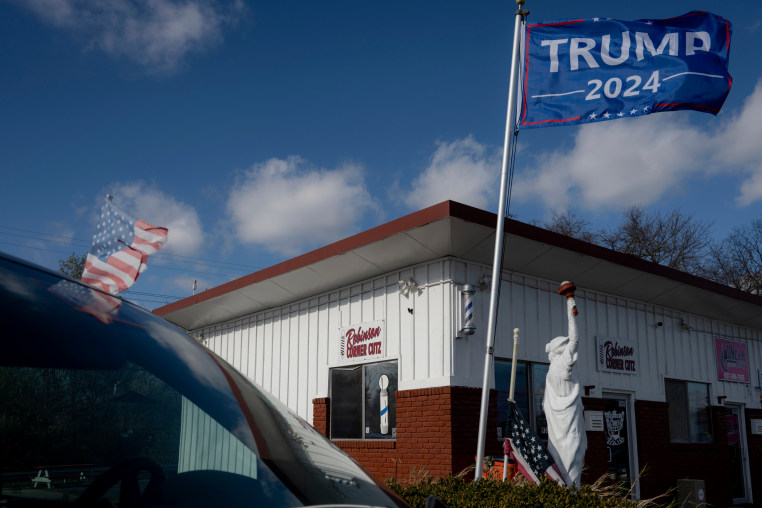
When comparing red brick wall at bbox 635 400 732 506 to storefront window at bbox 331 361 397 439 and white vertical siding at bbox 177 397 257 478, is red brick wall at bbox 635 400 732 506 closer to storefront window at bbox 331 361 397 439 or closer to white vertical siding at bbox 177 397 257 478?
storefront window at bbox 331 361 397 439

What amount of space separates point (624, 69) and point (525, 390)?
5688 mm

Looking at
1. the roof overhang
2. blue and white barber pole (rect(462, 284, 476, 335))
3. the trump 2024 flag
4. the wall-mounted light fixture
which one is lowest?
blue and white barber pole (rect(462, 284, 476, 335))

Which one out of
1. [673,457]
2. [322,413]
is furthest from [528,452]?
[673,457]

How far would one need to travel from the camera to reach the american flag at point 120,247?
38.1 ft

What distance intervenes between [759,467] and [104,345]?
19393 millimetres

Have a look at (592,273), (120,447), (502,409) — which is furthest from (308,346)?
(120,447)

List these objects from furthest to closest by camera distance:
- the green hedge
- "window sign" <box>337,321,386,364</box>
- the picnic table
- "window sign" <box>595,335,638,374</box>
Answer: "window sign" <box>595,335,638,374</box>, "window sign" <box>337,321,386,364</box>, the green hedge, the picnic table

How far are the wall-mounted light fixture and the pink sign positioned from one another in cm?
932

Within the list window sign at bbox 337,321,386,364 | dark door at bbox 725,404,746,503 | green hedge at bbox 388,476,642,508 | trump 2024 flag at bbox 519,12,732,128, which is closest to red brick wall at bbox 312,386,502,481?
window sign at bbox 337,321,386,364

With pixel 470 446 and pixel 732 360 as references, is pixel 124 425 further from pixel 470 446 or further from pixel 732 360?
pixel 732 360

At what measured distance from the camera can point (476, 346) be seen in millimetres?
11430

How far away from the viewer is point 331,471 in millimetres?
1750

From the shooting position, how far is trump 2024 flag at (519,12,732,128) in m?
9.21

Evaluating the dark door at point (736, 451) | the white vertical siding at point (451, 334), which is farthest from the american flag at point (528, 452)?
the dark door at point (736, 451)
